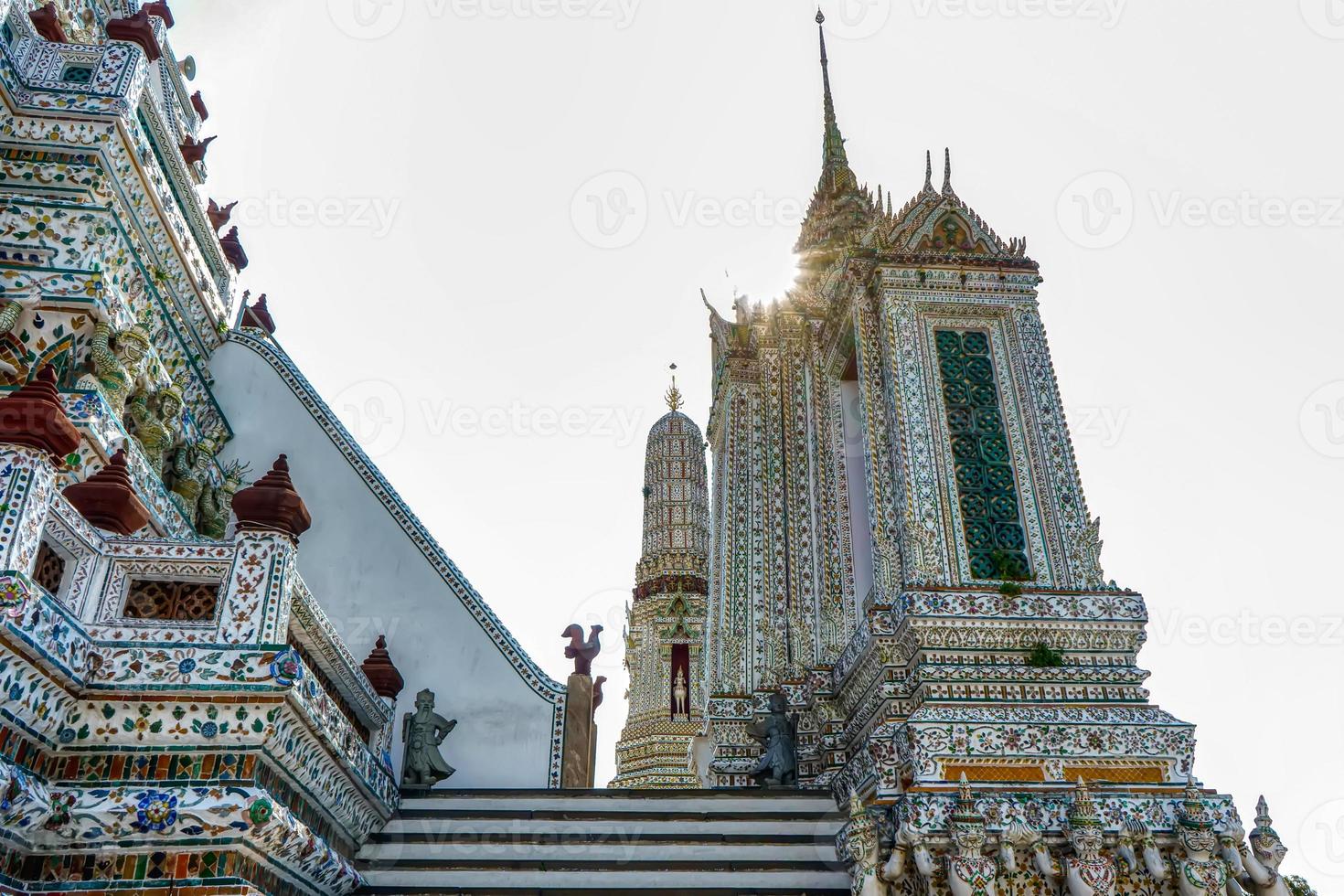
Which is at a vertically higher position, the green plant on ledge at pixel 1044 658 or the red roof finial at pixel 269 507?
the green plant on ledge at pixel 1044 658

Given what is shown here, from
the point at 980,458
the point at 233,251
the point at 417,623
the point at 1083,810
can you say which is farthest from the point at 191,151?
the point at 1083,810

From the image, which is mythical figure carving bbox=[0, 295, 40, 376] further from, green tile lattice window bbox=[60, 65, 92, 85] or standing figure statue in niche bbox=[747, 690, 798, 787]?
standing figure statue in niche bbox=[747, 690, 798, 787]

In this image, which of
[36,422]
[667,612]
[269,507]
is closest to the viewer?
[36,422]

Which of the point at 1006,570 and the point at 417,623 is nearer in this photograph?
the point at 1006,570

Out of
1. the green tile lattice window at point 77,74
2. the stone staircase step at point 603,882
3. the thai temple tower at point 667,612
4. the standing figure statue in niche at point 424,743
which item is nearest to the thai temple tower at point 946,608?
the stone staircase step at point 603,882

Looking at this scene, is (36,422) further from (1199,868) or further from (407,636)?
(1199,868)

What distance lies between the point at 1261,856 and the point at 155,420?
18.8 feet

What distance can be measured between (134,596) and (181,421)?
3117 millimetres

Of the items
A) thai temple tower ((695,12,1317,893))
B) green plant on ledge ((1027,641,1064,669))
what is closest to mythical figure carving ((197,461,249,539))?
thai temple tower ((695,12,1317,893))

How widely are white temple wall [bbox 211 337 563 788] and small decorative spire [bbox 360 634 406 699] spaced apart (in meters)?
0.29

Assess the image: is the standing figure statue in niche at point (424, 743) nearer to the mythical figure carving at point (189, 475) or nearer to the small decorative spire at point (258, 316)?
the mythical figure carving at point (189, 475)

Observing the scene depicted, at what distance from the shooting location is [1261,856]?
15.8 feet

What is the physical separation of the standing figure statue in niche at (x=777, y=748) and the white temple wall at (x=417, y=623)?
1319mm

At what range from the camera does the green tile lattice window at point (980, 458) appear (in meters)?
6.32
